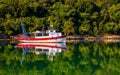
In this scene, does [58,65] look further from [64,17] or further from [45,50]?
[64,17]

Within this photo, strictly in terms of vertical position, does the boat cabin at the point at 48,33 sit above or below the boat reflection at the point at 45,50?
below

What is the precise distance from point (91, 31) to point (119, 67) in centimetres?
3807

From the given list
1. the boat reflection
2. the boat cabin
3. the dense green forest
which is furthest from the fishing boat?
the boat reflection

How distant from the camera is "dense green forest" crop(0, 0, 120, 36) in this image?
65.2m

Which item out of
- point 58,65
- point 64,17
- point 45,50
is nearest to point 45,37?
point 64,17

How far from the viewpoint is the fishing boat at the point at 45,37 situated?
5981cm

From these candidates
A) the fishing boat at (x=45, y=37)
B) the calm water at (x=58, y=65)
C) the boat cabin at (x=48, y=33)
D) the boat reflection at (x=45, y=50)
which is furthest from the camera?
the boat cabin at (x=48, y=33)

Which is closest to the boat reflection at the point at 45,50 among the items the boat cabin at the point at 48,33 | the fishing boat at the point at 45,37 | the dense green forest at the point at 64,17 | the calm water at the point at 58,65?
the calm water at the point at 58,65

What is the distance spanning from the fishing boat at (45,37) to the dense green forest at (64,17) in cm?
250

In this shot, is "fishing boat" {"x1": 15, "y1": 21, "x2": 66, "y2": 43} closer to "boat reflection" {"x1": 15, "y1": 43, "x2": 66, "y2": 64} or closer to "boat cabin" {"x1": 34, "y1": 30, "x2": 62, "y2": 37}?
"boat cabin" {"x1": 34, "y1": 30, "x2": 62, "y2": 37}

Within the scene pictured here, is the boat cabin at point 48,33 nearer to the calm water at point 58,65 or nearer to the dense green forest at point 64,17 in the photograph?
the dense green forest at point 64,17

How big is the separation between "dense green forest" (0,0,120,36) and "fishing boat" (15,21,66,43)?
8.21 feet

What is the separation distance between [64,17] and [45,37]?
6.51m

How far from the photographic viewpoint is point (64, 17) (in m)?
66.1
